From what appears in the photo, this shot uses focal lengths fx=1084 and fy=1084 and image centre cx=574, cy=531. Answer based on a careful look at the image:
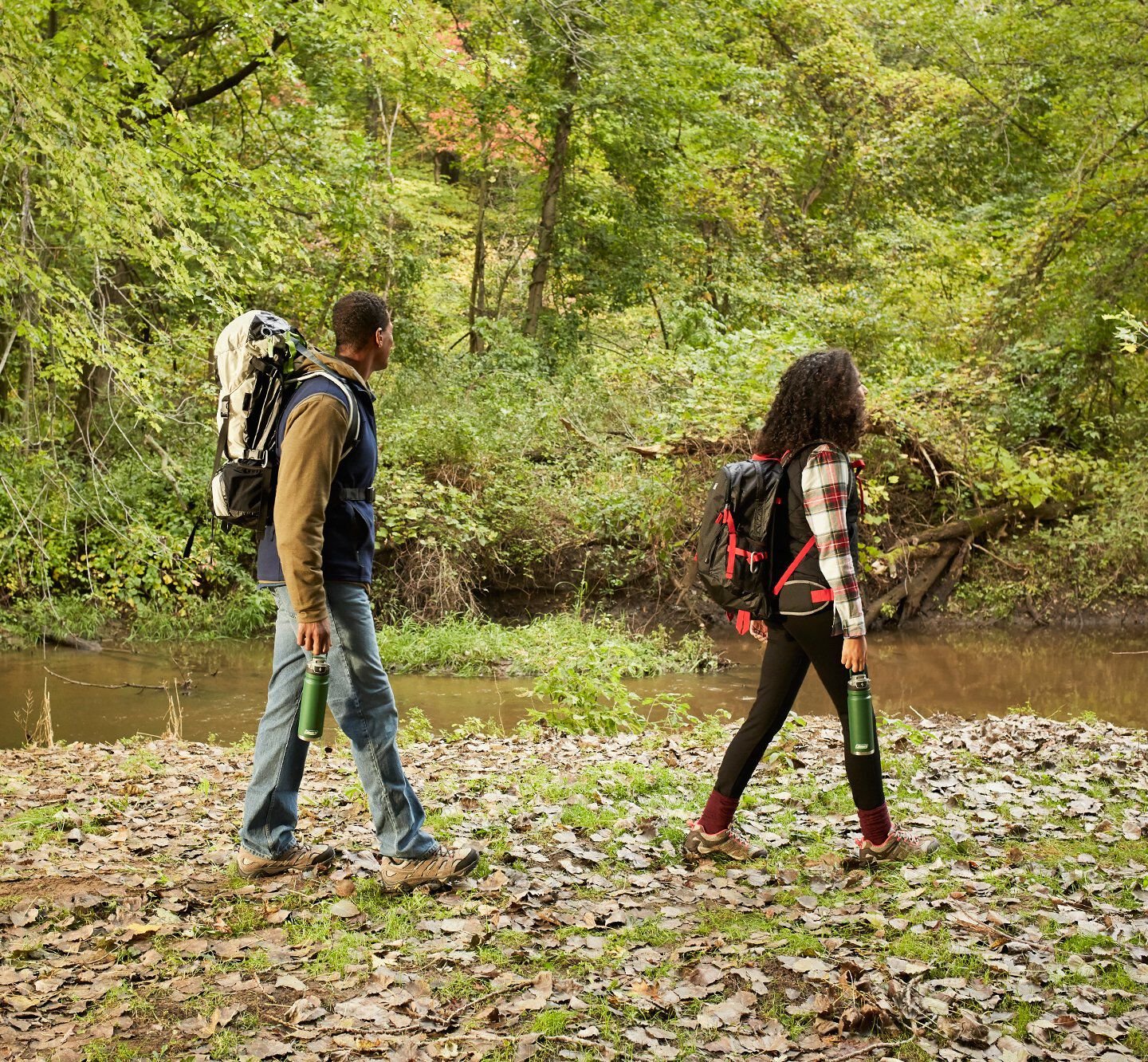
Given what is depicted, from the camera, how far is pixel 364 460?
173 inches

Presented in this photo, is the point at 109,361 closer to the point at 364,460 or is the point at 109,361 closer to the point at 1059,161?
the point at 364,460

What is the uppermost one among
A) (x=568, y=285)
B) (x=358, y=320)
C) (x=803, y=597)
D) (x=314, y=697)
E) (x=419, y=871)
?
(x=568, y=285)

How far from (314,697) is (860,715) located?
7.40 ft

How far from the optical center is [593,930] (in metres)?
4.17

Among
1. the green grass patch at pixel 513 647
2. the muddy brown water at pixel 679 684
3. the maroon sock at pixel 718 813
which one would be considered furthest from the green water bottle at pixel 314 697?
the green grass patch at pixel 513 647

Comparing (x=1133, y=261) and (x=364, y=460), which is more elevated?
(x=1133, y=261)

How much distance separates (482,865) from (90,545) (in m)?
10.4

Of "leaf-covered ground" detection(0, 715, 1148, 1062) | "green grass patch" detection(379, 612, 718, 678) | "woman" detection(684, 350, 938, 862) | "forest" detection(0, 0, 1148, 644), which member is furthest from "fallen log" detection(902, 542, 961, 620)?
"woman" detection(684, 350, 938, 862)

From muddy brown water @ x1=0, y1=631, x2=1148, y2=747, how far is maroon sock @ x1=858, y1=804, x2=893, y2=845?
561 centimetres

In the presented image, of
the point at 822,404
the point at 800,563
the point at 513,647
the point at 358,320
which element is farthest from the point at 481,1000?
the point at 513,647

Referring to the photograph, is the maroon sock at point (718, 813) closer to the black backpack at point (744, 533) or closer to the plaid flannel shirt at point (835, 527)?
the black backpack at point (744, 533)

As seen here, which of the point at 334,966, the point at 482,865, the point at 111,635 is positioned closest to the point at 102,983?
the point at 334,966

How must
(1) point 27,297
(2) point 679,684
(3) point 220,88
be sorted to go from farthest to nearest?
(3) point 220,88
(2) point 679,684
(1) point 27,297

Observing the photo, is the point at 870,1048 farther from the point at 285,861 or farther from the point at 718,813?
the point at 285,861
